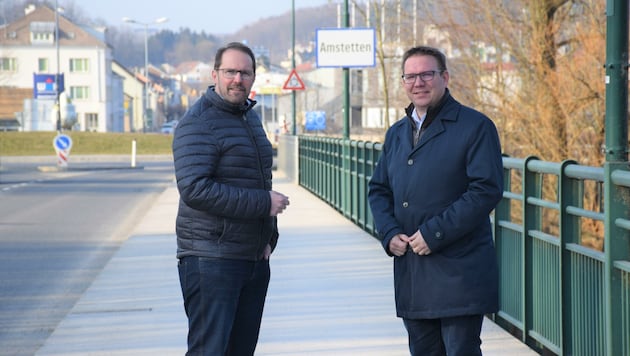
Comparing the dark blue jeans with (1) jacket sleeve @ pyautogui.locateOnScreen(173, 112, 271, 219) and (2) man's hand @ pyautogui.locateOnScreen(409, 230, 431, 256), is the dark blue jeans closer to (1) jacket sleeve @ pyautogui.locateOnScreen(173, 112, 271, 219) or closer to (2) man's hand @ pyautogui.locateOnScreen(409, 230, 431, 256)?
(1) jacket sleeve @ pyautogui.locateOnScreen(173, 112, 271, 219)

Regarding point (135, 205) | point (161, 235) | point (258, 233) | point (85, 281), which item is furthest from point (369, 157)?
point (258, 233)

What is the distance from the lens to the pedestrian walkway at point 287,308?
7867mm

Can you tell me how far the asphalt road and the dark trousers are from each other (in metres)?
3.96

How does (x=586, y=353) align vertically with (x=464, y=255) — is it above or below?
below

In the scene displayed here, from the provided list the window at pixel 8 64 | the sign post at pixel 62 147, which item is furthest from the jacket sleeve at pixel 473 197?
the window at pixel 8 64

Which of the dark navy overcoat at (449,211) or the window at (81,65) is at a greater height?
the window at (81,65)

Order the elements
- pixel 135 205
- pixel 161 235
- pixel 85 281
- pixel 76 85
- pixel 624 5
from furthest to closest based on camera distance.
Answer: pixel 76 85, pixel 135 205, pixel 161 235, pixel 85 281, pixel 624 5

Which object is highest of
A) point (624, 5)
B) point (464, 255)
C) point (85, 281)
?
point (624, 5)

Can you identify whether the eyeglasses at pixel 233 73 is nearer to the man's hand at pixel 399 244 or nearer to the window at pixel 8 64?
the man's hand at pixel 399 244

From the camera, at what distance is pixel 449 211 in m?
4.84

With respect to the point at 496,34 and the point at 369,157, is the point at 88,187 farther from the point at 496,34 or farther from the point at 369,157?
the point at 369,157

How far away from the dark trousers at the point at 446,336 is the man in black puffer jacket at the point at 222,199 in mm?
776

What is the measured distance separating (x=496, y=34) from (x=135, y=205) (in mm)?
7650

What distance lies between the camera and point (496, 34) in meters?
21.2
